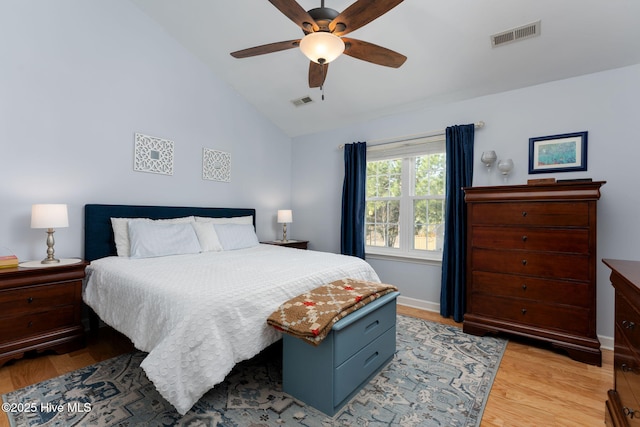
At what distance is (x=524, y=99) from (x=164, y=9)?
Answer: 3.76 meters

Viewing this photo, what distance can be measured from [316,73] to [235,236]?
2.01 metres

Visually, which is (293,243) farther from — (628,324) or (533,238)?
(628,324)

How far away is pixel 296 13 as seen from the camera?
1.75m

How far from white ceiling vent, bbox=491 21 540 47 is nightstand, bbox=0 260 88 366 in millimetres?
3911

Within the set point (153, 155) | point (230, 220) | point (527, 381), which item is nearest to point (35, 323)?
point (153, 155)

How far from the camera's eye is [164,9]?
3.08 m

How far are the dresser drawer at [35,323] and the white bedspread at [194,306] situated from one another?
189 millimetres

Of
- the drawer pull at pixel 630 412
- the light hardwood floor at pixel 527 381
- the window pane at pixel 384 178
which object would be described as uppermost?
the window pane at pixel 384 178

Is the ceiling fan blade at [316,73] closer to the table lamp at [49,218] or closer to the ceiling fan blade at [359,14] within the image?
the ceiling fan blade at [359,14]

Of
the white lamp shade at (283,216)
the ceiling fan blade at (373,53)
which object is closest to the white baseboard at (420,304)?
Result: the white lamp shade at (283,216)

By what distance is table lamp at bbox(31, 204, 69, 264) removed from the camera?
7.59 feet

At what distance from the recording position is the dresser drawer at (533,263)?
2350 mm

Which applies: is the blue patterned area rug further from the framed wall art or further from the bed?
the framed wall art

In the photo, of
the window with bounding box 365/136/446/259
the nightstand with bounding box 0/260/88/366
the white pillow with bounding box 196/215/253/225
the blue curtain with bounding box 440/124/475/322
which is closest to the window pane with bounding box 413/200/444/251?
the window with bounding box 365/136/446/259
